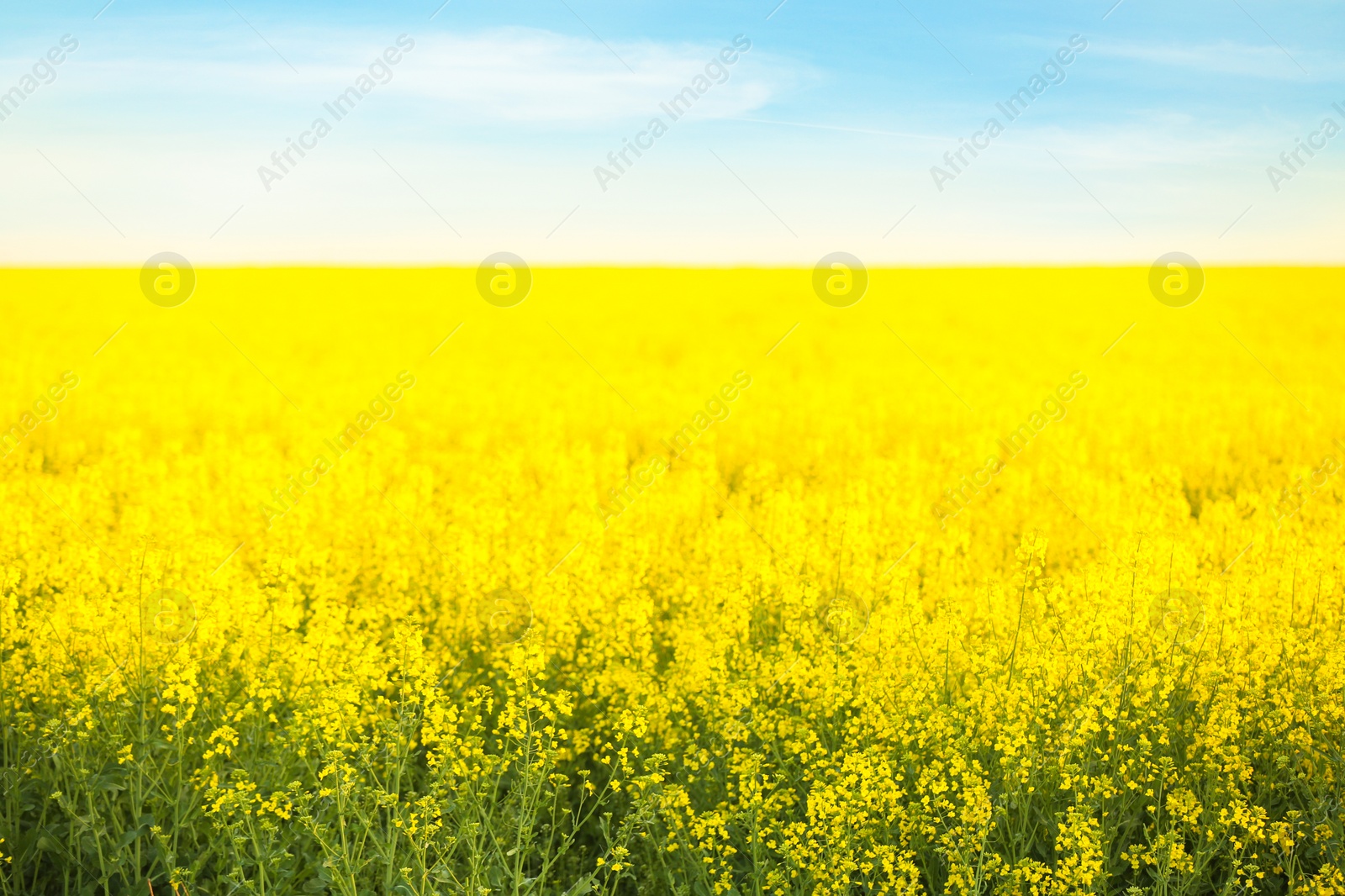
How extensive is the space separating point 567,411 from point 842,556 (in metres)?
6.90

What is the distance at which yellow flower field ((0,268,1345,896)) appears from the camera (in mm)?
4121

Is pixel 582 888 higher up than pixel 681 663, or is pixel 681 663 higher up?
pixel 681 663

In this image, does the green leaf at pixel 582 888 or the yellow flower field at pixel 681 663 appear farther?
the yellow flower field at pixel 681 663

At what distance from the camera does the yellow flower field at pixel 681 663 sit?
4.12 m

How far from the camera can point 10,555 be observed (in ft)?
18.8

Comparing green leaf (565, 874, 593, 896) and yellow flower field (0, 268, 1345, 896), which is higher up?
yellow flower field (0, 268, 1345, 896)

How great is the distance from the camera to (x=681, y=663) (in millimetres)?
5047

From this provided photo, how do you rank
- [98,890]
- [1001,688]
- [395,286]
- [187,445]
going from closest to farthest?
1. [98,890]
2. [1001,688]
3. [187,445]
4. [395,286]

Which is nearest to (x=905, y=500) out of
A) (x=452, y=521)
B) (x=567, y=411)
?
(x=452, y=521)

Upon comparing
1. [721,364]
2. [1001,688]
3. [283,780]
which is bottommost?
[283,780]

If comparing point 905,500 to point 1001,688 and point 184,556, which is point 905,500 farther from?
point 184,556

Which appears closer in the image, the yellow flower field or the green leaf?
the green leaf

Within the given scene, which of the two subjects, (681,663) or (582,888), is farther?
(681,663)

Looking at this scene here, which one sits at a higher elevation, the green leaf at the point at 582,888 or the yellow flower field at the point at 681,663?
the yellow flower field at the point at 681,663
